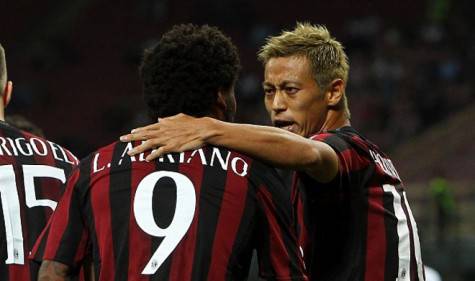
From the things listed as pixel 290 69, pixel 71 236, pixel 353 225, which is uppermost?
pixel 290 69

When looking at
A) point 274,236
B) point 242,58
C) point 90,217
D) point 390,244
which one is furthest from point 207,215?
point 242,58

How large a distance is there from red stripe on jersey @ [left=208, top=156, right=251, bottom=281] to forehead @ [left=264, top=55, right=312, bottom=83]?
0.80 metres

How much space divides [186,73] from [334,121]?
3.06 ft

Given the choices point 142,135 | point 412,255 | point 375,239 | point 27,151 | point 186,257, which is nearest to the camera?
point 186,257

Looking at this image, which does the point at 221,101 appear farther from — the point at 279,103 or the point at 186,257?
the point at 279,103

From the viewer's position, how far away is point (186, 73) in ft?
11.2

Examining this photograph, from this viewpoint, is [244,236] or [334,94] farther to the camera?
Answer: [334,94]

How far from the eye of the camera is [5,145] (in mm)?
4285

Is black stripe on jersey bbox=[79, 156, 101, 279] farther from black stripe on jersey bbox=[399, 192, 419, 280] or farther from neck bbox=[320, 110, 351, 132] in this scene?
black stripe on jersey bbox=[399, 192, 419, 280]

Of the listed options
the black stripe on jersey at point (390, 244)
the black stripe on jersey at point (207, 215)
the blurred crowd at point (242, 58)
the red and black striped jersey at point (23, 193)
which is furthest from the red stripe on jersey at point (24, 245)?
the blurred crowd at point (242, 58)

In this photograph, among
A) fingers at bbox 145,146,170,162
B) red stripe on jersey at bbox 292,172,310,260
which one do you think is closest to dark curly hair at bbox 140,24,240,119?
fingers at bbox 145,146,170,162

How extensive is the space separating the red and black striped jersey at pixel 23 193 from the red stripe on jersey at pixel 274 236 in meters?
1.17

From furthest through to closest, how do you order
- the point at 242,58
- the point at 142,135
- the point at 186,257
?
the point at 242,58 < the point at 142,135 < the point at 186,257

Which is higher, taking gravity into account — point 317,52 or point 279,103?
point 317,52
